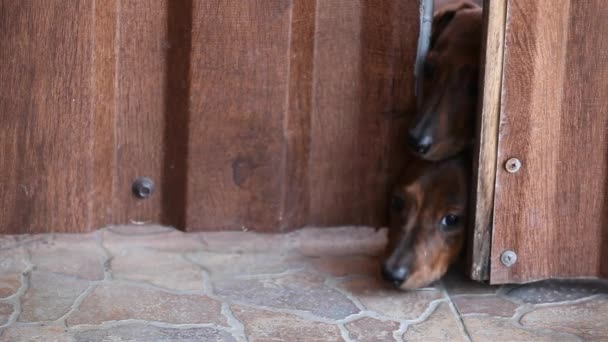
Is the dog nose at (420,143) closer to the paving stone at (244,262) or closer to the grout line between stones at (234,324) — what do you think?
the paving stone at (244,262)

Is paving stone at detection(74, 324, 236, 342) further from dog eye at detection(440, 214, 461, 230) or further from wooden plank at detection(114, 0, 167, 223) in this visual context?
dog eye at detection(440, 214, 461, 230)

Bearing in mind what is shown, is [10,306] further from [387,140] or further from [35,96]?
[387,140]

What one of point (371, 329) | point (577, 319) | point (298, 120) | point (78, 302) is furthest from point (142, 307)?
point (577, 319)

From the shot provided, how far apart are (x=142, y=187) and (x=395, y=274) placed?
3.49 feet

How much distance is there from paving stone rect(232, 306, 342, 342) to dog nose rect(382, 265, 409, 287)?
31 cm

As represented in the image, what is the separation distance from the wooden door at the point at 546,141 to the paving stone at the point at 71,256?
1.40m

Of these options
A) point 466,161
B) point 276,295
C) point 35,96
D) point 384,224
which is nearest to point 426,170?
point 466,161

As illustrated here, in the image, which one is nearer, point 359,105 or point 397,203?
point 397,203

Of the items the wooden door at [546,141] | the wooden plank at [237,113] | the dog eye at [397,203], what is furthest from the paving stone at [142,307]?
the wooden door at [546,141]

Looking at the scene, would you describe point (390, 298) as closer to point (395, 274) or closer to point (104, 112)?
point (395, 274)

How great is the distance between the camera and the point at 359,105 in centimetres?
423

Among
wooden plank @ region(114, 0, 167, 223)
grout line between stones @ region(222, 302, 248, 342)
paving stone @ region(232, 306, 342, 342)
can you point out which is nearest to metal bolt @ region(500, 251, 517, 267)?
paving stone @ region(232, 306, 342, 342)

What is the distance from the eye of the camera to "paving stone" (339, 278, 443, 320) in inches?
148

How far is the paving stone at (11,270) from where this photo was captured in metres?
3.73
